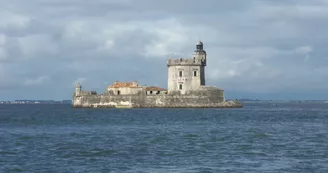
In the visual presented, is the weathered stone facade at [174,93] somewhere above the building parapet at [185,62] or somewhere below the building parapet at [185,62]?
below

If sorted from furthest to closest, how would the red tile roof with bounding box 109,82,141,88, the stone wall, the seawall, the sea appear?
the red tile roof with bounding box 109,82,141,88, the seawall, the stone wall, the sea

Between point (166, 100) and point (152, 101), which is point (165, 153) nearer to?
point (166, 100)

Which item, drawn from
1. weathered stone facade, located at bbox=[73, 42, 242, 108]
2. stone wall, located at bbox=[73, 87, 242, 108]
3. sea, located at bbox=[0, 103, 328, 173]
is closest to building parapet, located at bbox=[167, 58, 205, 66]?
weathered stone facade, located at bbox=[73, 42, 242, 108]

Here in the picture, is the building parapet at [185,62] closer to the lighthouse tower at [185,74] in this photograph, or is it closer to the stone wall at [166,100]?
the lighthouse tower at [185,74]

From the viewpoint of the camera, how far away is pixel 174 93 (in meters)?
85.6

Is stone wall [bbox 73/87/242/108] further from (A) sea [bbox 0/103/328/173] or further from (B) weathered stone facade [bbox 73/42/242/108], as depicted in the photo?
(A) sea [bbox 0/103/328/173]

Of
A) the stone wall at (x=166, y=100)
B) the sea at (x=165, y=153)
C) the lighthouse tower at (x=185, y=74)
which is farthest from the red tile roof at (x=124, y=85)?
the sea at (x=165, y=153)

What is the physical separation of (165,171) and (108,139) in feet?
40.8

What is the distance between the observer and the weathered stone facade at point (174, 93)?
282 feet

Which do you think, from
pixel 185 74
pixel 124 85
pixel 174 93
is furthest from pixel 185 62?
pixel 124 85

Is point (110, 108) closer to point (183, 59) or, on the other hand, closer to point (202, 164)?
point (183, 59)

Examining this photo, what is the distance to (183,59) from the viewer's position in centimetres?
8669

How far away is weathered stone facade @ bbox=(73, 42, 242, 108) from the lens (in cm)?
8581

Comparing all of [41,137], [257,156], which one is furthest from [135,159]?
[41,137]
